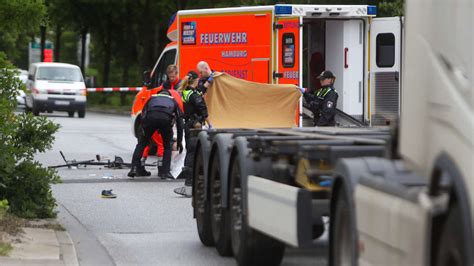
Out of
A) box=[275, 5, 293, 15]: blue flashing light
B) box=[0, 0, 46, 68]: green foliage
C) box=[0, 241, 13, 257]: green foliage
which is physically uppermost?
box=[275, 5, 293, 15]: blue flashing light

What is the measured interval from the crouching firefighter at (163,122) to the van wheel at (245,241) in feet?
25.2

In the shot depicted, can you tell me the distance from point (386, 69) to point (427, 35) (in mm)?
14045

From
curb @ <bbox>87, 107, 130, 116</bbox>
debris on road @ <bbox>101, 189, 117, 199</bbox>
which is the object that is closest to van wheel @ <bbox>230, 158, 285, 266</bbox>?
debris on road @ <bbox>101, 189, 117, 199</bbox>

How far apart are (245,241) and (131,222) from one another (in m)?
3.99

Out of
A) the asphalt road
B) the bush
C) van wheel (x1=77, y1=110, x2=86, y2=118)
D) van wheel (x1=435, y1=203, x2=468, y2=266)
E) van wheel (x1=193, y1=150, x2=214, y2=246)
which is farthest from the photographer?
van wheel (x1=77, y1=110, x2=86, y2=118)

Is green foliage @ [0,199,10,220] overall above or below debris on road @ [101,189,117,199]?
above

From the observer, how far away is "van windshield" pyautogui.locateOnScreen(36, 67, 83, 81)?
42500 millimetres

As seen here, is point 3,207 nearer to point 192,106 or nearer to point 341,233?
point 341,233

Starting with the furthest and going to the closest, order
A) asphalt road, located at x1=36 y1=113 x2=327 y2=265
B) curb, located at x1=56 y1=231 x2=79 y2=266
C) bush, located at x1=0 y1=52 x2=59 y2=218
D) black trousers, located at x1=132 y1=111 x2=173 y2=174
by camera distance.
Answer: black trousers, located at x1=132 y1=111 x2=173 y2=174 < bush, located at x1=0 y1=52 x2=59 y2=218 < asphalt road, located at x1=36 y1=113 x2=327 y2=265 < curb, located at x1=56 y1=231 x2=79 y2=266

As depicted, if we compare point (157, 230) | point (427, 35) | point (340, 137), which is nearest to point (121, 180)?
point (157, 230)

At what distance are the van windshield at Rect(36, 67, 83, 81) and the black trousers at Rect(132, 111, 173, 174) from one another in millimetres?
23911

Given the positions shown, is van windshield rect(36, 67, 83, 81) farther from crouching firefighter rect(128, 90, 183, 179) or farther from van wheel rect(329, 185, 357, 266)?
van wheel rect(329, 185, 357, 266)

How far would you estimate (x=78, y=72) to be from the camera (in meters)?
43.2

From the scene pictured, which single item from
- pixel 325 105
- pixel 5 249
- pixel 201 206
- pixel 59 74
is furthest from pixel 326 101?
pixel 59 74
